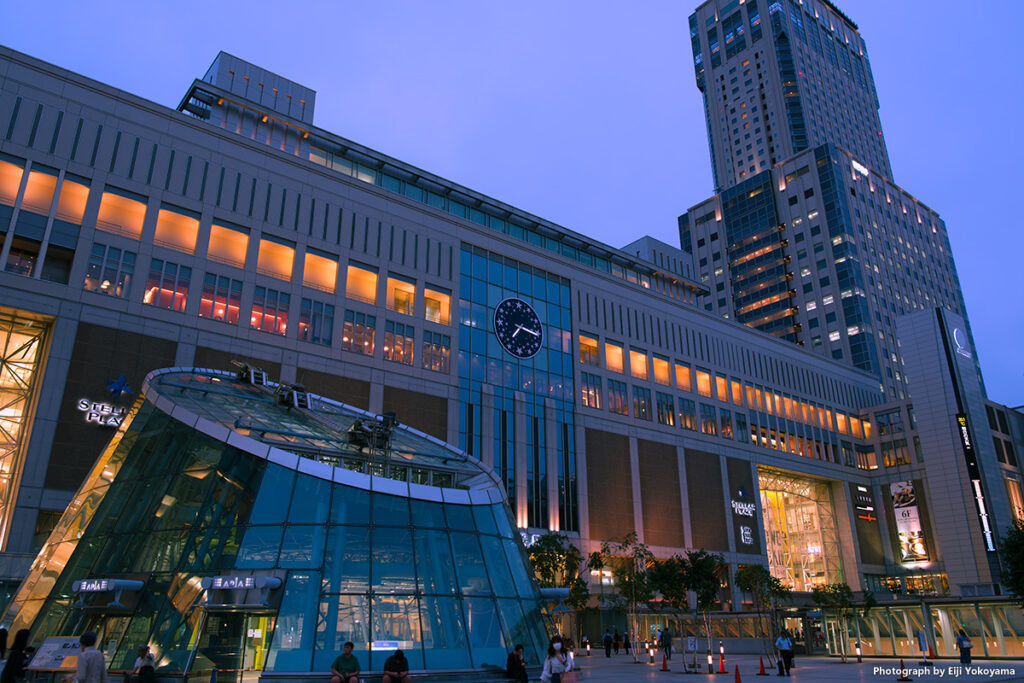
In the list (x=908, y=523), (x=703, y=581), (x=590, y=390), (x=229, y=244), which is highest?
(x=229, y=244)

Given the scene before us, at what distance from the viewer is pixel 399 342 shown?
55625 millimetres

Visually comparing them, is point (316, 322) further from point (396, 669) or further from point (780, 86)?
point (780, 86)

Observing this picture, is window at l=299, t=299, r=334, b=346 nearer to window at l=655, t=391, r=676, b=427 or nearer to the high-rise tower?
window at l=655, t=391, r=676, b=427

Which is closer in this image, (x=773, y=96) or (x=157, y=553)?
(x=157, y=553)

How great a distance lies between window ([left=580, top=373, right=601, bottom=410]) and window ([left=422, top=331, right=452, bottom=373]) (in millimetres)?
14407

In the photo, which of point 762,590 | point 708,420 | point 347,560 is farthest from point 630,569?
point 347,560

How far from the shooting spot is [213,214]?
49125 millimetres

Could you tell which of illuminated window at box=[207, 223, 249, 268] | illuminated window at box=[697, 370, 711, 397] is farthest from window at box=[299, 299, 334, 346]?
illuminated window at box=[697, 370, 711, 397]

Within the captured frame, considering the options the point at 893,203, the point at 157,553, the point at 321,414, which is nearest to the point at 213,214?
the point at 321,414

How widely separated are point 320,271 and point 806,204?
10672 cm

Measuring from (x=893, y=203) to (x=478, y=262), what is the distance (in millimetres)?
111501

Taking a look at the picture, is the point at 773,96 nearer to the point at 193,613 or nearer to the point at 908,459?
the point at 908,459

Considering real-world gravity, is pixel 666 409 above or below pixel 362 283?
below

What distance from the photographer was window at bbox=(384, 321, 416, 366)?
5491cm
